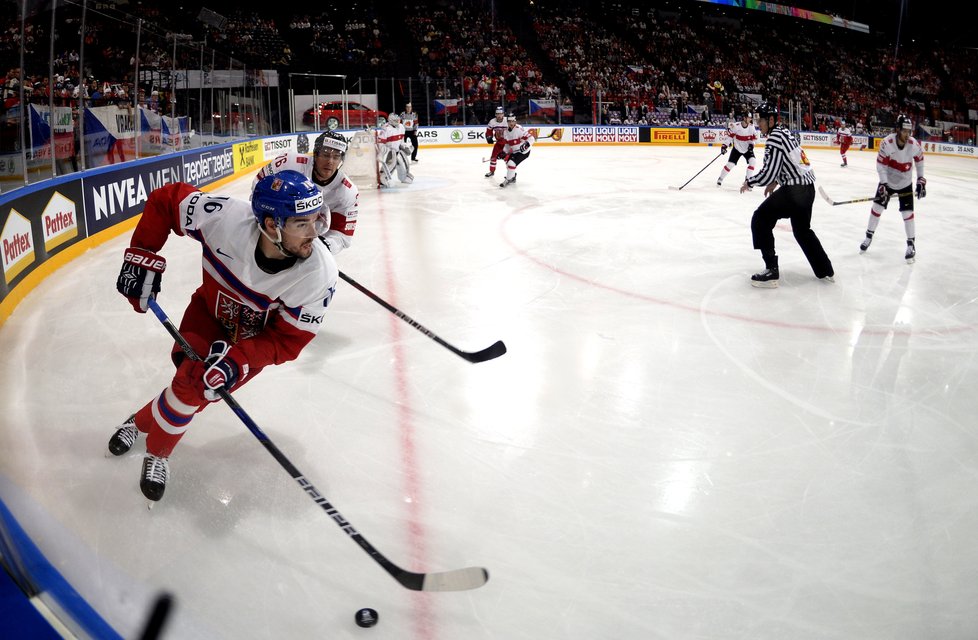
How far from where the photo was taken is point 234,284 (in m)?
2.62

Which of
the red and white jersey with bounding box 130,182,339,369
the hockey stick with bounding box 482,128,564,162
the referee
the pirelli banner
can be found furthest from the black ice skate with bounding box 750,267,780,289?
the pirelli banner

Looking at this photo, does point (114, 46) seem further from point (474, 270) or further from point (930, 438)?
point (930, 438)

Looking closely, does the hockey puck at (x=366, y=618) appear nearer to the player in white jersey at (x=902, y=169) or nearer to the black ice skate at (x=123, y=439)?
the black ice skate at (x=123, y=439)

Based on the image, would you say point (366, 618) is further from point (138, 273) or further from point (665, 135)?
point (665, 135)

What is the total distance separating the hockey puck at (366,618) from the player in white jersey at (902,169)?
6312 millimetres

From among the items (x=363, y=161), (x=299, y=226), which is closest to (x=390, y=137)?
(x=363, y=161)

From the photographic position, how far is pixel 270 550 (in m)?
2.34

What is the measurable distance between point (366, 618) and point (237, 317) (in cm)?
134

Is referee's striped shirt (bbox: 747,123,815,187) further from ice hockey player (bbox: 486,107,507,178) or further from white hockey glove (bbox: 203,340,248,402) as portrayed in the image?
ice hockey player (bbox: 486,107,507,178)

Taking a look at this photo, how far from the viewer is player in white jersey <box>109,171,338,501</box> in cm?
233

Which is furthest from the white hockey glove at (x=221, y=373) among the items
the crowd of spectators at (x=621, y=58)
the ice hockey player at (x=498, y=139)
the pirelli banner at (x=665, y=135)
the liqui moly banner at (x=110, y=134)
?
the pirelli banner at (x=665, y=135)

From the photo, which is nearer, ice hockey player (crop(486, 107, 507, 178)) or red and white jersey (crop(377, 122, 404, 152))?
red and white jersey (crop(377, 122, 404, 152))

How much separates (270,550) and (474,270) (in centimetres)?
415

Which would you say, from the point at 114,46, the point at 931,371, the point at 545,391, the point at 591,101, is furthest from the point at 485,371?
the point at 591,101
